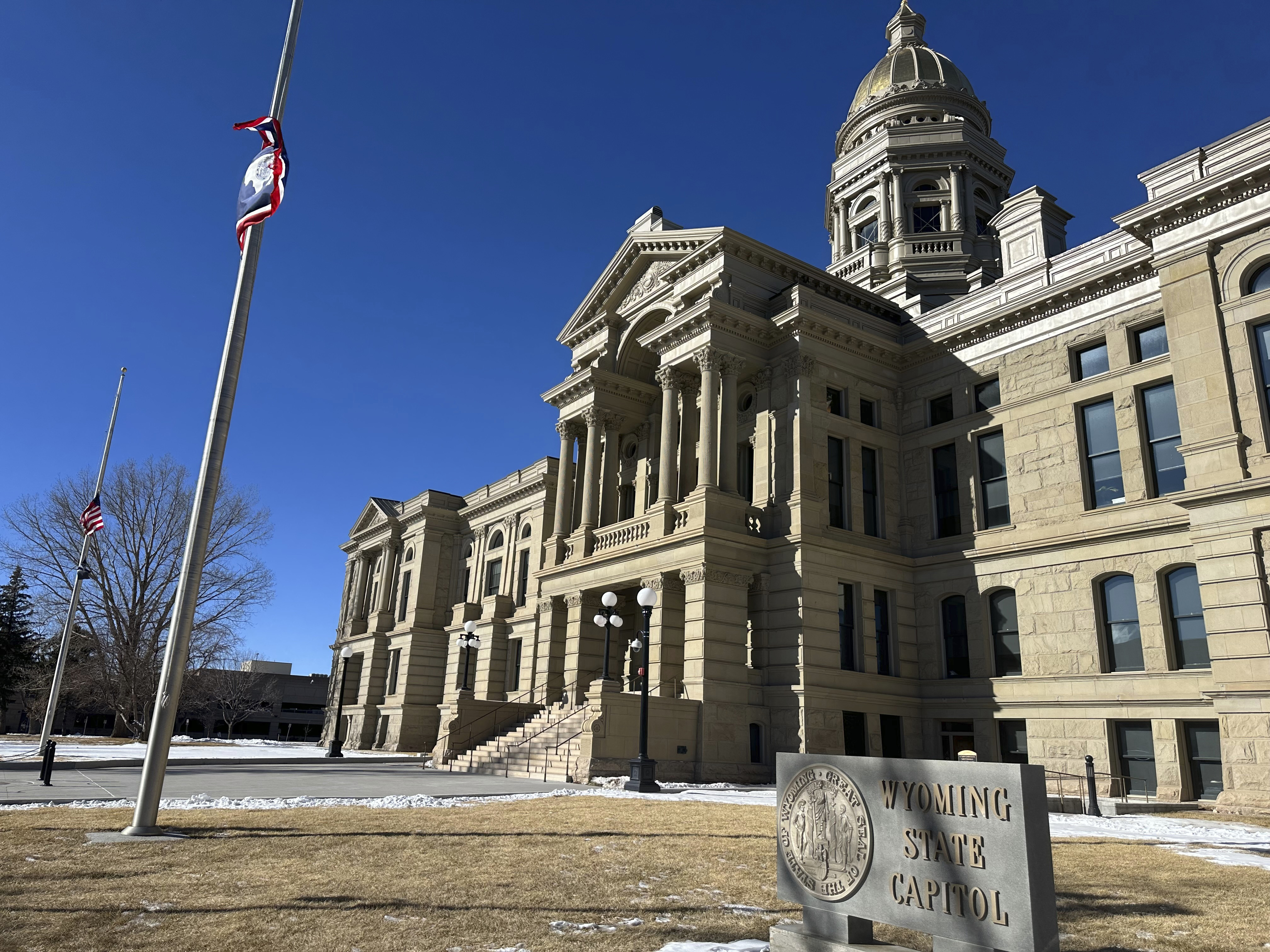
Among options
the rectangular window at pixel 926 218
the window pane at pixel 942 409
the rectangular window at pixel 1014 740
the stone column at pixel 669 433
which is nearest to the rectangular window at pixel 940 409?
the window pane at pixel 942 409

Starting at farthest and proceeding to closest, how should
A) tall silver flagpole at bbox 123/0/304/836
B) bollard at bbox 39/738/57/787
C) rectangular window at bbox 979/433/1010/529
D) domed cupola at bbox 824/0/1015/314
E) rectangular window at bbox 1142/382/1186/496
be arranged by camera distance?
domed cupola at bbox 824/0/1015/314 → rectangular window at bbox 979/433/1010/529 → rectangular window at bbox 1142/382/1186/496 → bollard at bbox 39/738/57/787 → tall silver flagpole at bbox 123/0/304/836

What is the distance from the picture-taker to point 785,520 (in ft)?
93.5

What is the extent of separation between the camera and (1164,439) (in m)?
24.6

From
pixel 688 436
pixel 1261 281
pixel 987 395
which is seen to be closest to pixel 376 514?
pixel 688 436

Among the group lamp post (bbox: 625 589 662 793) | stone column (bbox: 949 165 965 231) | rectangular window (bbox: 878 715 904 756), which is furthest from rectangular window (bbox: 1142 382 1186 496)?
stone column (bbox: 949 165 965 231)

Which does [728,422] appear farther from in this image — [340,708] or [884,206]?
[340,708]

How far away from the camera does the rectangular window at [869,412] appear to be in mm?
32031

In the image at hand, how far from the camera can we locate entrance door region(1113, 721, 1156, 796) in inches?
917

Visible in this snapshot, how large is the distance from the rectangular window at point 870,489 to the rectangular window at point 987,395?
12.8 feet

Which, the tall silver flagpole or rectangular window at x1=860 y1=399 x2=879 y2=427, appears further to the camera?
rectangular window at x1=860 y1=399 x2=879 y2=427

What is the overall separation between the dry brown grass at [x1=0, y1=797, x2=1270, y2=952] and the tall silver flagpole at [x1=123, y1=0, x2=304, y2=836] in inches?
40.0

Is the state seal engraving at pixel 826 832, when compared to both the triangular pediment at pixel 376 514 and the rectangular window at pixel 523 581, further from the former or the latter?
the triangular pediment at pixel 376 514

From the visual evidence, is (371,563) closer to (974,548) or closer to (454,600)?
(454,600)

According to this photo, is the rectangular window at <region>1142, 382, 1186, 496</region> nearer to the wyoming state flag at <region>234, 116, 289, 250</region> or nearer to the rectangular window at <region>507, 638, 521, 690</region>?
the wyoming state flag at <region>234, 116, 289, 250</region>
